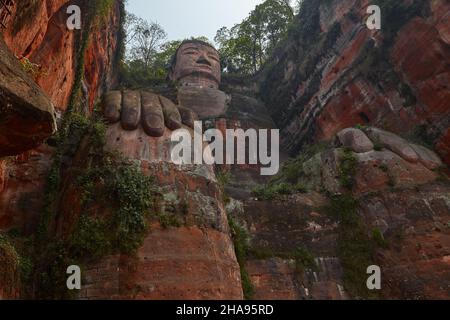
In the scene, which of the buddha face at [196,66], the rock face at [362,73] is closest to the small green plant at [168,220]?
the rock face at [362,73]

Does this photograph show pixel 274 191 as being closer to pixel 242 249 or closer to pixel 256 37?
pixel 242 249

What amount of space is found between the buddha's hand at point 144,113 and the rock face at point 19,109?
12.9 feet

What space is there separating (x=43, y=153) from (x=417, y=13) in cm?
1322

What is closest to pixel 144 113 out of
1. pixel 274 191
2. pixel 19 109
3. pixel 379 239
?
pixel 274 191

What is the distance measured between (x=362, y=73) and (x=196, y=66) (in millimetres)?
12490

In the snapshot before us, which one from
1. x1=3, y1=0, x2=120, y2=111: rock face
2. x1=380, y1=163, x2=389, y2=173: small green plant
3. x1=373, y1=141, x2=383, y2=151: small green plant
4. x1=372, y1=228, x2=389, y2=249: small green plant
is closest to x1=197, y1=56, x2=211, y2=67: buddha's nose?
x1=3, y1=0, x2=120, y2=111: rock face

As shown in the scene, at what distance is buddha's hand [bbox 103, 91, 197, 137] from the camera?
372 inches

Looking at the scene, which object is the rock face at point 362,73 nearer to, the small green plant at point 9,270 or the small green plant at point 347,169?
the small green plant at point 347,169

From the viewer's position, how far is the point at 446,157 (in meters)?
13.2

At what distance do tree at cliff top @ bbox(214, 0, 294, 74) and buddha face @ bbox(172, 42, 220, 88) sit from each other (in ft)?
17.9

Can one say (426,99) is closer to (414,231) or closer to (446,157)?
(446,157)

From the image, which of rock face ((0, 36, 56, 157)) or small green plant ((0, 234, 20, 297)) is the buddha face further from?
rock face ((0, 36, 56, 157))

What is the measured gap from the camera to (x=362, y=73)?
17219 mm
